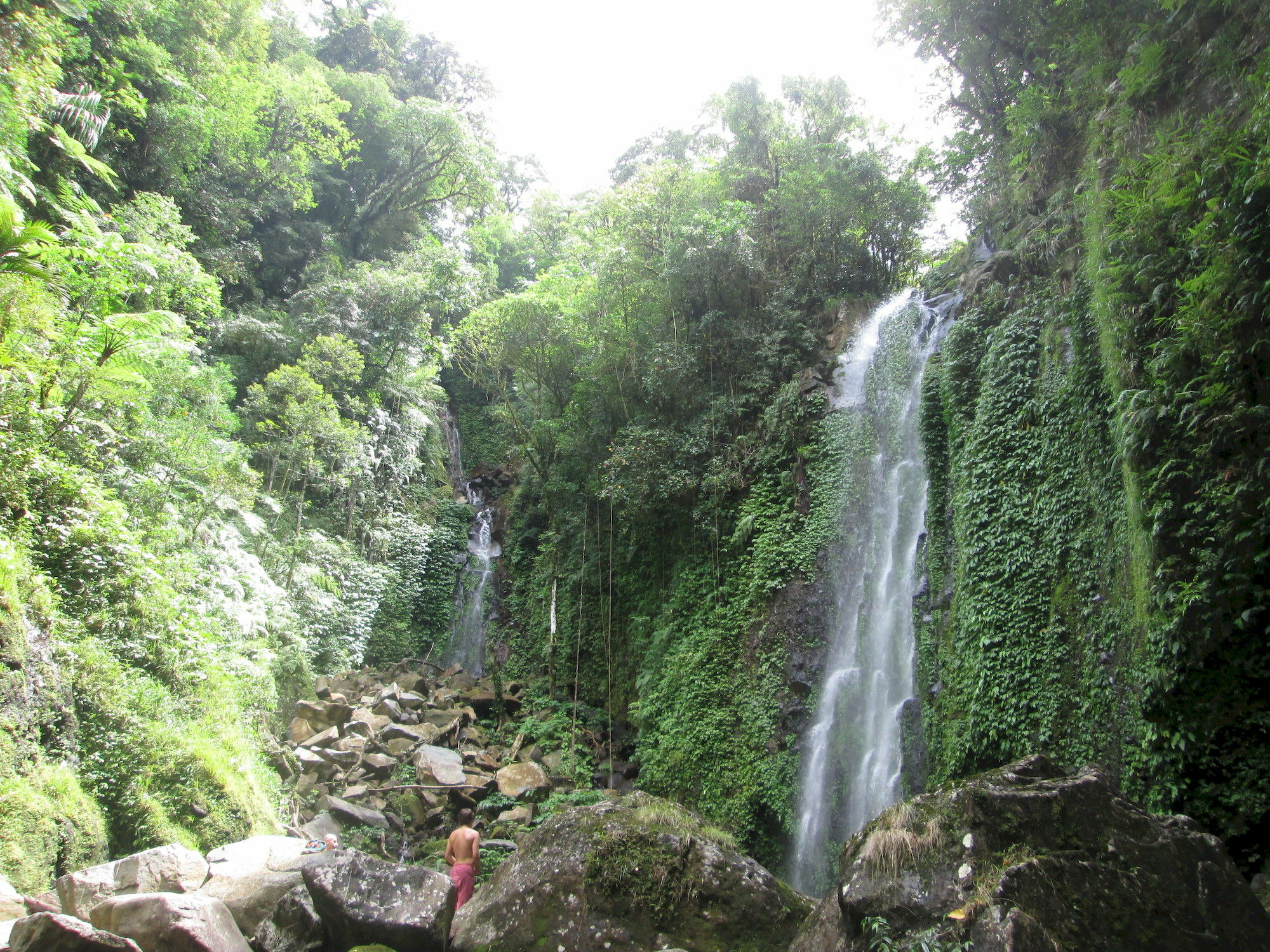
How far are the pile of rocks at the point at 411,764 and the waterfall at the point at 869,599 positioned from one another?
3.80 m

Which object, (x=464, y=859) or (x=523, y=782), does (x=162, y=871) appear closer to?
(x=464, y=859)

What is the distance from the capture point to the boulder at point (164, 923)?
4.20 meters

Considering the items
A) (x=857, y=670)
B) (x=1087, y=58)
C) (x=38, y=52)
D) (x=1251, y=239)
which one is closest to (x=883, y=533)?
(x=857, y=670)

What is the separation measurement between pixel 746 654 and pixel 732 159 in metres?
13.2

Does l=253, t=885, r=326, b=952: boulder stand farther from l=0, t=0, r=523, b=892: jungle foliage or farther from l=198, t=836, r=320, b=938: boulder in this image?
l=0, t=0, r=523, b=892: jungle foliage

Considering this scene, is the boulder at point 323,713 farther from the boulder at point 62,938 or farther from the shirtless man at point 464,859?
the boulder at point 62,938

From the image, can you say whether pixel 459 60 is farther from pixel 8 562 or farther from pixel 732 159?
pixel 8 562

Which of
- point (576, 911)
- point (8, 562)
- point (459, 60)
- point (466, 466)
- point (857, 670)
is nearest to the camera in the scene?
point (576, 911)

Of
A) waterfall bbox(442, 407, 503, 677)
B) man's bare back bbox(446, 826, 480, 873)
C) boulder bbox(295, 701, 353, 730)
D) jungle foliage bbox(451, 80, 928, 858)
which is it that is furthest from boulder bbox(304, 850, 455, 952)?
waterfall bbox(442, 407, 503, 677)

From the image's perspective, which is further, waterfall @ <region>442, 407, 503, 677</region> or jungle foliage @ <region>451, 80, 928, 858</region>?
waterfall @ <region>442, 407, 503, 677</region>

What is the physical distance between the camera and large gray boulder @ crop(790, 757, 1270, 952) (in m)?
3.41

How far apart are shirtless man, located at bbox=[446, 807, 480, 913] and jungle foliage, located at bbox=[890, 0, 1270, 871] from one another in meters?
5.05

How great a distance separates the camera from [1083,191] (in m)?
8.41

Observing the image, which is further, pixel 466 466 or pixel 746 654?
pixel 466 466
